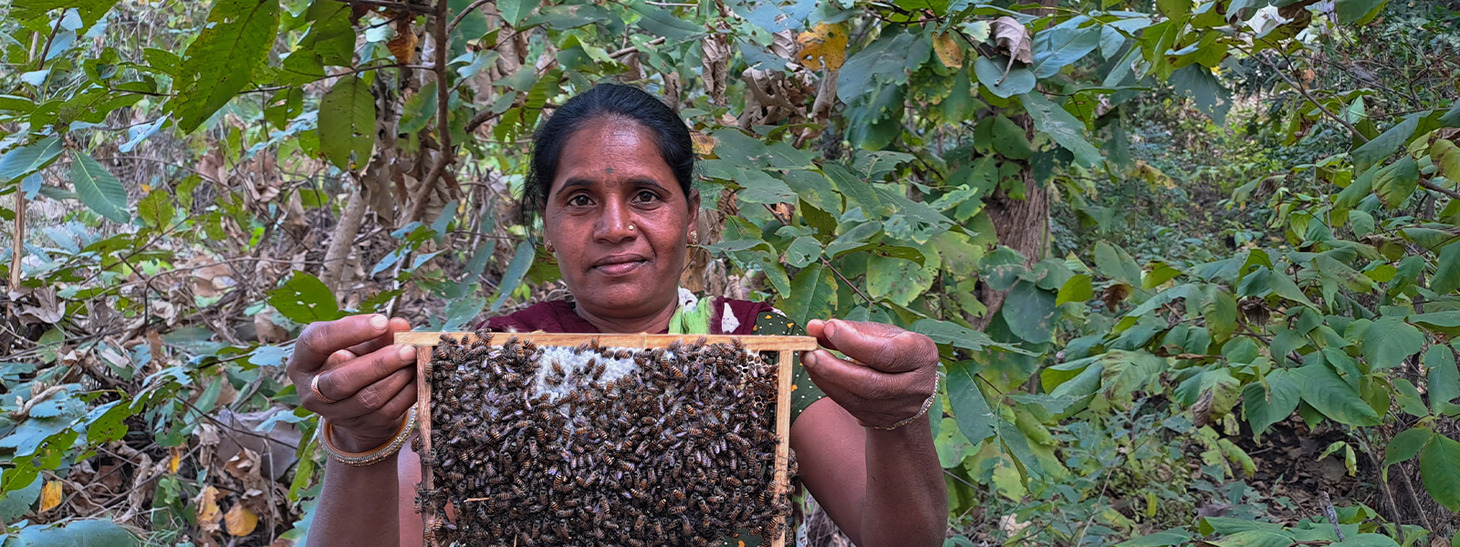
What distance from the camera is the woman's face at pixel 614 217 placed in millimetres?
2750

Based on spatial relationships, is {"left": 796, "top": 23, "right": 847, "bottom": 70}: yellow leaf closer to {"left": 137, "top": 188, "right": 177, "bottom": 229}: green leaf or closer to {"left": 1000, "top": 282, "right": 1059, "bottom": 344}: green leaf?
{"left": 1000, "top": 282, "right": 1059, "bottom": 344}: green leaf

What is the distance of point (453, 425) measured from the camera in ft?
7.65

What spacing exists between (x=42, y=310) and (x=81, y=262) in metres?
0.54

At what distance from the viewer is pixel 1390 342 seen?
3.40 meters

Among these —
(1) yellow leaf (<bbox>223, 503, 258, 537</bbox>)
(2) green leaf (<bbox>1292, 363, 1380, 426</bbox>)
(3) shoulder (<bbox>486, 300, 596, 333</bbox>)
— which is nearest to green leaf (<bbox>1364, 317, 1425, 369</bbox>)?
(2) green leaf (<bbox>1292, 363, 1380, 426</bbox>)

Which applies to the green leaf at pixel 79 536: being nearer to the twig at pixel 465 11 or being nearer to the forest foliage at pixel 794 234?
the forest foliage at pixel 794 234

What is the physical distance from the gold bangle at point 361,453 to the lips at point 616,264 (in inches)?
30.0

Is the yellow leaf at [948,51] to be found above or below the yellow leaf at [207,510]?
above

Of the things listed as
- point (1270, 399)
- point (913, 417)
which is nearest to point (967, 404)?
point (913, 417)

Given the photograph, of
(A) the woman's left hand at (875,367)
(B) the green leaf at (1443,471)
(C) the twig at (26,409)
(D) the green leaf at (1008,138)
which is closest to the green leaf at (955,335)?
(A) the woman's left hand at (875,367)

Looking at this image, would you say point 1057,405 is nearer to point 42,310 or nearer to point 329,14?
point 329,14

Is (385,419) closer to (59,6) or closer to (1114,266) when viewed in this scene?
(59,6)

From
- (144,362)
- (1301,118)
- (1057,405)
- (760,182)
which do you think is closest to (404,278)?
(760,182)

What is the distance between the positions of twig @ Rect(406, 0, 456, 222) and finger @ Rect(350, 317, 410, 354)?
2190 millimetres
